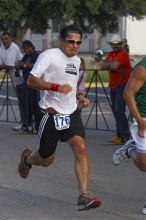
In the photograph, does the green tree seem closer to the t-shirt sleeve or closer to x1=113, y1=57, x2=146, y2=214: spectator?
the t-shirt sleeve

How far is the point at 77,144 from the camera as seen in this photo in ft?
26.8

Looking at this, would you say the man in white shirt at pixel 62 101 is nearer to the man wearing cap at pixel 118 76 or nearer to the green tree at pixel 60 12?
the man wearing cap at pixel 118 76

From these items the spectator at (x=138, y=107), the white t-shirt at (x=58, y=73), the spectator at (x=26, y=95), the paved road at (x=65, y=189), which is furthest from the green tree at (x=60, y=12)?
the spectator at (x=138, y=107)

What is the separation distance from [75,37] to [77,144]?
3.49ft

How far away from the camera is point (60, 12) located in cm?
4138

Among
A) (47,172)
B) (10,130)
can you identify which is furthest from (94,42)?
(47,172)

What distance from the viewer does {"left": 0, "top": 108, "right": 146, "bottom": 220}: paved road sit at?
8.05m

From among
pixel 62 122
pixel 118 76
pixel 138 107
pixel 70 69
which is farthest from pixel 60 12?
pixel 138 107

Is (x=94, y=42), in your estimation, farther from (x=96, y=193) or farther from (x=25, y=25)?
(x=96, y=193)

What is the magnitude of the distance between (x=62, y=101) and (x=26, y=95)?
271 inches

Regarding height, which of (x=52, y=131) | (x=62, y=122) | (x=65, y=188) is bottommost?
(x=65, y=188)

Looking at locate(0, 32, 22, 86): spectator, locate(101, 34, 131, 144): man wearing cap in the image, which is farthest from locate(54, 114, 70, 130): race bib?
locate(0, 32, 22, 86): spectator

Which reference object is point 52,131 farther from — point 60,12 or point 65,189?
point 60,12

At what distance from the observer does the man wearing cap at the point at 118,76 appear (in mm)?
12992
